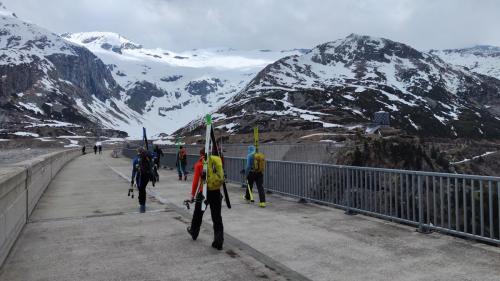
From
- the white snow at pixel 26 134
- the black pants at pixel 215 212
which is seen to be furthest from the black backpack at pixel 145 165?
the white snow at pixel 26 134

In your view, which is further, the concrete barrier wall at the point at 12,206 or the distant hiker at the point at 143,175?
the distant hiker at the point at 143,175

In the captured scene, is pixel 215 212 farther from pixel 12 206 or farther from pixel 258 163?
pixel 258 163

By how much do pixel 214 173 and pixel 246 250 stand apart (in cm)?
145

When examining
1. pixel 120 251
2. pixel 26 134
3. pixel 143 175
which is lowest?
pixel 120 251

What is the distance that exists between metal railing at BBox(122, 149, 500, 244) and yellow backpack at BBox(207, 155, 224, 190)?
3762 mm

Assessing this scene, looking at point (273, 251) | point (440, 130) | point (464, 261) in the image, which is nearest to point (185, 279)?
point (273, 251)

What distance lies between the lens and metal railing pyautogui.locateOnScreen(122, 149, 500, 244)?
28.0 ft

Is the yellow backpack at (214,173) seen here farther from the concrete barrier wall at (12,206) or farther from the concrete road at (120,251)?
the concrete barrier wall at (12,206)

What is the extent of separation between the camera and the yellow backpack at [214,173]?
860cm

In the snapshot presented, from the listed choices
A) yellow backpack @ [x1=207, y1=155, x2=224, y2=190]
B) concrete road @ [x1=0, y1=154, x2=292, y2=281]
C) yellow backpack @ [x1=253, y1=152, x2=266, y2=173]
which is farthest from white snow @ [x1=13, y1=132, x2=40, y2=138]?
yellow backpack @ [x1=207, y1=155, x2=224, y2=190]

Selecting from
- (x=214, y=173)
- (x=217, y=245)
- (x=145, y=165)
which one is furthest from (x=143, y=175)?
(x=217, y=245)

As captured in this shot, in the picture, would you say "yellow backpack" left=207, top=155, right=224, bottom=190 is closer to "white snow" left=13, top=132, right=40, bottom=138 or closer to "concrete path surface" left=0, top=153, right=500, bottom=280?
"concrete path surface" left=0, top=153, right=500, bottom=280

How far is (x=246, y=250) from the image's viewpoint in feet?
27.0

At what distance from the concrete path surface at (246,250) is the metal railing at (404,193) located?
32 centimetres
